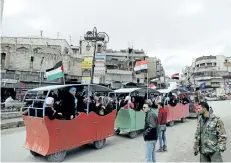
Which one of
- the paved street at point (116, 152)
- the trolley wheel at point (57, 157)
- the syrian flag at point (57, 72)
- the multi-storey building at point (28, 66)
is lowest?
the paved street at point (116, 152)

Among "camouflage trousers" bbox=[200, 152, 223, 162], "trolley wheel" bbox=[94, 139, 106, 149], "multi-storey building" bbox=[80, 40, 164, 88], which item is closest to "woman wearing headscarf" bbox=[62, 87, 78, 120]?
"trolley wheel" bbox=[94, 139, 106, 149]

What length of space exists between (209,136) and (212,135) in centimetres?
6

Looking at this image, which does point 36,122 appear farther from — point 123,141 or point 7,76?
point 7,76

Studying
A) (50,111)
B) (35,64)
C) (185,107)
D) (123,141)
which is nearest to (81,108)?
(50,111)

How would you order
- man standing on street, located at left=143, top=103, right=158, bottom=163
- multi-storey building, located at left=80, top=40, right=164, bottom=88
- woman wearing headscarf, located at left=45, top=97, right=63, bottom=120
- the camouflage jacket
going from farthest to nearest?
multi-storey building, located at left=80, top=40, right=164, bottom=88 < woman wearing headscarf, located at left=45, top=97, right=63, bottom=120 < man standing on street, located at left=143, top=103, right=158, bottom=163 < the camouflage jacket

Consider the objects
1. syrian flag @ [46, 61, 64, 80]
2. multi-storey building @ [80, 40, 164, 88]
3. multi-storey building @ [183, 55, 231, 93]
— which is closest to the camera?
syrian flag @ [46, 61, 64, 80]

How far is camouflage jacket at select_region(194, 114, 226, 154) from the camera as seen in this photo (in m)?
4.50

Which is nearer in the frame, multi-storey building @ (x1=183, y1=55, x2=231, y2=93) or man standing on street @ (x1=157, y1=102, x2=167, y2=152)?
man standing on street @ (x1=157, y1=102, x2=167, y2=152)

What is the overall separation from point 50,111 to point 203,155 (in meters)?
4.42

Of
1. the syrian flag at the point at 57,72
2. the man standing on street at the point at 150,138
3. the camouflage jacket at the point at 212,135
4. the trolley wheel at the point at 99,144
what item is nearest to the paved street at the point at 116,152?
the trolley wheel at the point at 99,144

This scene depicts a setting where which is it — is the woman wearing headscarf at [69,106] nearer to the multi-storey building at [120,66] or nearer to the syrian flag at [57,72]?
the syrian flag at [57,72]

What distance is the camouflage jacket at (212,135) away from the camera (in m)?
4.50

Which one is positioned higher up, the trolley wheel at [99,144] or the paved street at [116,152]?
the trolley wheel at [99,144]

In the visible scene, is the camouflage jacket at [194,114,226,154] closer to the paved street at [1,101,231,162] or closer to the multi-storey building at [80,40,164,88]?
the paved street at [1,101,231,162]
